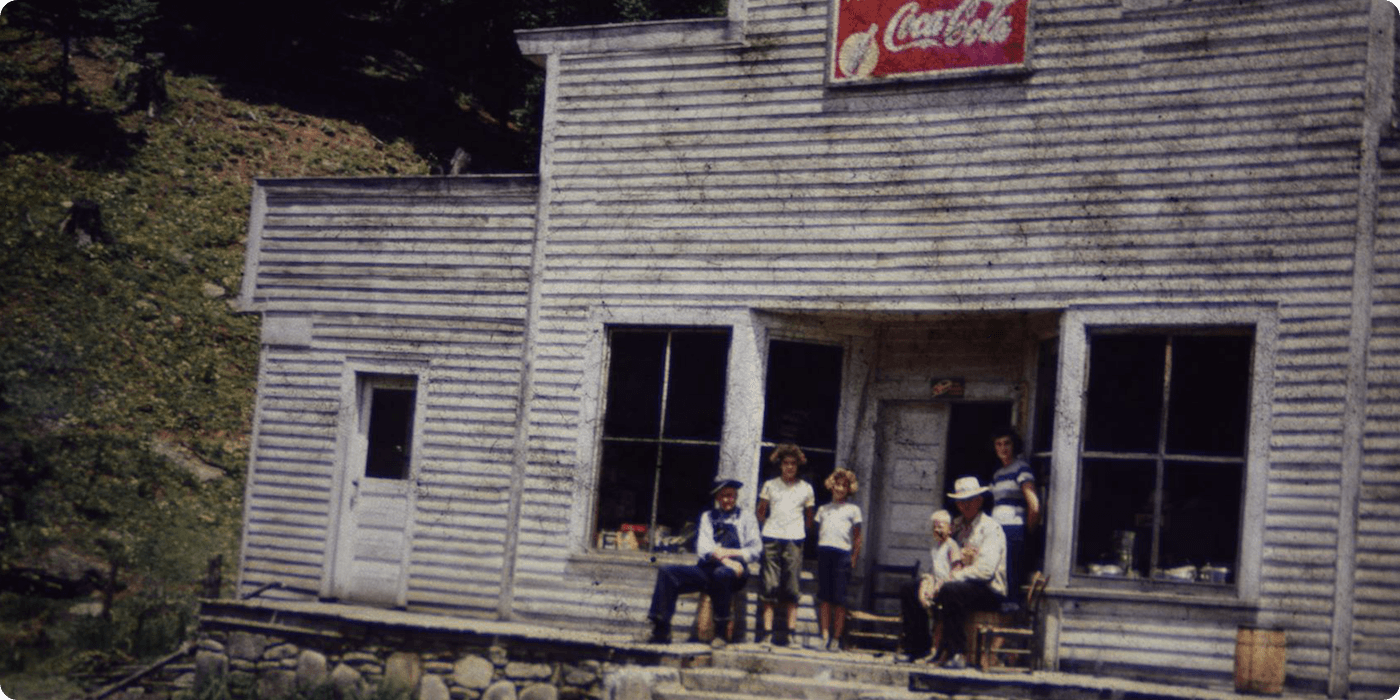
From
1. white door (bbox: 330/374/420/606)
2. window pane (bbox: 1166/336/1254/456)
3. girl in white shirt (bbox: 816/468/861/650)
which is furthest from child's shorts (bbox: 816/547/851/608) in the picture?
white door (bbox: 330/374/420/606)

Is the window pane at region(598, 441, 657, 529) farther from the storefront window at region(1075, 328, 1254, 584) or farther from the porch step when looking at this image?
the storefront window at region(1075, 328, 1254, 584)

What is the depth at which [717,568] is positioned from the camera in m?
12.3

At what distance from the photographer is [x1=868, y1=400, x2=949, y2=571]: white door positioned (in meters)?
13.5

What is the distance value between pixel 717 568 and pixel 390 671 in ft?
9.79

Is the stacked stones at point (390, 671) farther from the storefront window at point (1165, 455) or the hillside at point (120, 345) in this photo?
the storefront window at point (1165, 455)

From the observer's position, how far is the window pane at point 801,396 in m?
13.2

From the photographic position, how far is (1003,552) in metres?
11.4

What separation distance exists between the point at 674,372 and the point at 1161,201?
4.50m

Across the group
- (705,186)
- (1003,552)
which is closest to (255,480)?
(705,186)

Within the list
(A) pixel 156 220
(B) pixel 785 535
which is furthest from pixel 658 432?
(A) pixel 156 220

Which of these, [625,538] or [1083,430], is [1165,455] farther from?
[625,538]

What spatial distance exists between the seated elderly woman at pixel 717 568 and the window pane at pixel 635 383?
139cm

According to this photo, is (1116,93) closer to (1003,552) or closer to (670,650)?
(1003,552)

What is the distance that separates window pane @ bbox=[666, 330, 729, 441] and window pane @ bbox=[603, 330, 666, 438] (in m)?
0.14
